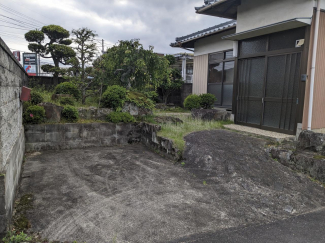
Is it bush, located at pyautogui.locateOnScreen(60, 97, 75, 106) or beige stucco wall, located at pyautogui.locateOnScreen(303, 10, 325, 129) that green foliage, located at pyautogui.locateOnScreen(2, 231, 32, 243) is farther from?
beige stucco wall, located at pyautogui.locateOnScreen(303, 10, 325, 129)

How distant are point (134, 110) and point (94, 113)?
51.1 inches

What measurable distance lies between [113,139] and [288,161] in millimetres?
4784

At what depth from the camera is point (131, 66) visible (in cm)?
828

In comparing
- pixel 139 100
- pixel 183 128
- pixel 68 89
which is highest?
pixel 68 89

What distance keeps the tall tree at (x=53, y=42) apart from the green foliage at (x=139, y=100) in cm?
831

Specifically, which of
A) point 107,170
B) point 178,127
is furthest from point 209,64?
point 107,170

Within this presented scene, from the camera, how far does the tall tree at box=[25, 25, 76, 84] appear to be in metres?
14.3

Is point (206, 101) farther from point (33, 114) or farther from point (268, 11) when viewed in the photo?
point (33, 114)

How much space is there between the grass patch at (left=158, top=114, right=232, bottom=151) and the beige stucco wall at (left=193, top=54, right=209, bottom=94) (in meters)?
3.43

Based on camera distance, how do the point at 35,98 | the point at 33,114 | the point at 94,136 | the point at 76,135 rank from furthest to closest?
the point at 94,136
the point at 76,135
the point at 35,98
the point at 33,114

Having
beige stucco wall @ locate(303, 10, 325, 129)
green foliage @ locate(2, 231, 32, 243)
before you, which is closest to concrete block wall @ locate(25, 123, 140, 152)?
green foliage @ locate(2, 231, 32, 243)

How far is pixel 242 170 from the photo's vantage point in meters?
4.46

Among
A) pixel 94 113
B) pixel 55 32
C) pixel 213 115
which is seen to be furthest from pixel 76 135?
pixel 55 32

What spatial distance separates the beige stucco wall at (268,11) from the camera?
564 cm
